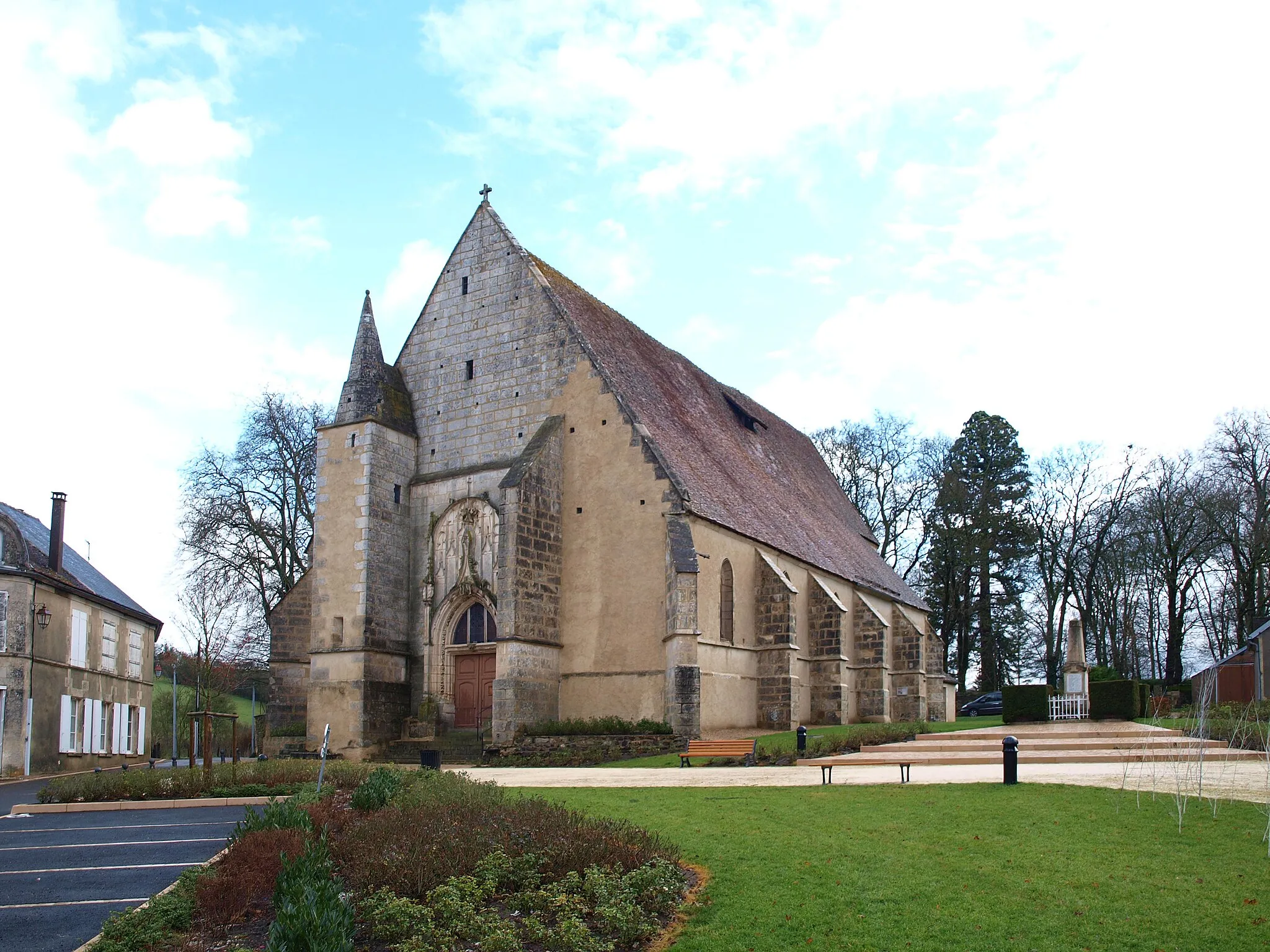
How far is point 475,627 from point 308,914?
21889 millimetres

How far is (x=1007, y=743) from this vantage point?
14.5 meters

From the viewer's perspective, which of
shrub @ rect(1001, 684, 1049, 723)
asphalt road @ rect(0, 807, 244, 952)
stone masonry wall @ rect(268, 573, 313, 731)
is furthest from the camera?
stone masonry wall @ rect(268, 573, 313, 731)

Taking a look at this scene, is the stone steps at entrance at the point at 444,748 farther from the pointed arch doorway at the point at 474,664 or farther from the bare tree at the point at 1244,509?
the bare tree at the point at 1244,509

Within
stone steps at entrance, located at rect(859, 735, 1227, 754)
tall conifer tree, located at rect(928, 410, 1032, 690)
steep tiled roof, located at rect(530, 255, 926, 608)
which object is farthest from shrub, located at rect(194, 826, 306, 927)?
tall conifer tree, located at rect(928, 410, 1032, 690)

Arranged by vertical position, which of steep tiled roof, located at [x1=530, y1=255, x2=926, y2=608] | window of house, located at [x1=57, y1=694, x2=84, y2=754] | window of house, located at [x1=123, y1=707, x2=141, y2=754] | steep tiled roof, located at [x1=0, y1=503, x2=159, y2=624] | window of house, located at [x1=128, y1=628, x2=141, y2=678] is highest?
steep tiled roof, located at [x1=530, y1=255, x2=926, y2=608]

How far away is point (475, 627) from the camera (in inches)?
1149

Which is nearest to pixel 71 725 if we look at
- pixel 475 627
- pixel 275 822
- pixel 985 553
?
pixel 475 627

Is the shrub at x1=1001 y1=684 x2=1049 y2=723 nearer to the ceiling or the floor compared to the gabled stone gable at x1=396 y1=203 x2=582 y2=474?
nearer to the floor

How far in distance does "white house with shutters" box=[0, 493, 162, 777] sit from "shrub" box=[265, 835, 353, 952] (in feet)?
68.3

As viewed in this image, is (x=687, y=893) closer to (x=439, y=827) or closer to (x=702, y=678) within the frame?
(x=439, y=827)

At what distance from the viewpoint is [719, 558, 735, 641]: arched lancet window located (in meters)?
28.4

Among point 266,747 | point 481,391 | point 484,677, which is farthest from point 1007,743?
point 266,747

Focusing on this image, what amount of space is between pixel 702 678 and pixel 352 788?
38.8 feet

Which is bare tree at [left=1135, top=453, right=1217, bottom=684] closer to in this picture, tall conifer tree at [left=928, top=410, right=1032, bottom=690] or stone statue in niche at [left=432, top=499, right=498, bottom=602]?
tall conifer tree at [left=928, top=410, right=1032, bottom=690]
